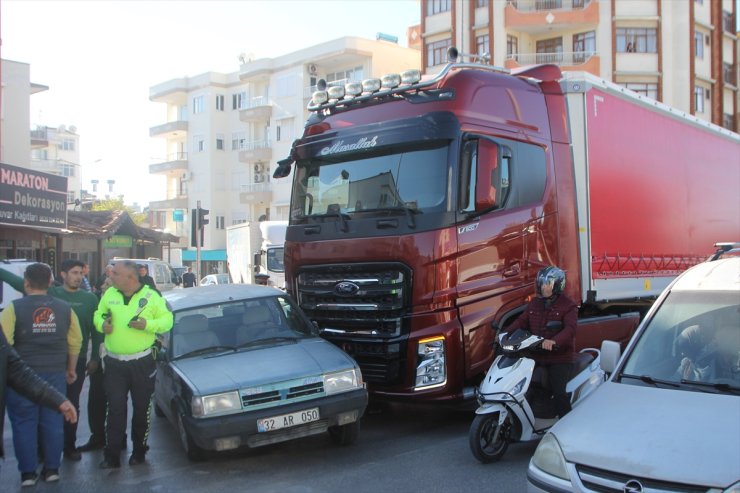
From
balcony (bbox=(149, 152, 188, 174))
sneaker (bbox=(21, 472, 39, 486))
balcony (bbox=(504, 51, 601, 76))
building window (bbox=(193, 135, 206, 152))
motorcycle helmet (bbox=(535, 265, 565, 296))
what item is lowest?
sneaker (bbox=(21, 472, 39, 486))

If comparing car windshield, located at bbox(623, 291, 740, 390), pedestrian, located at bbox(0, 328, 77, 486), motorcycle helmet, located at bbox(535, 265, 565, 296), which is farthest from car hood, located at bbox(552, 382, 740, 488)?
pedestrian, located at bbox(0, 328, 77, 486)

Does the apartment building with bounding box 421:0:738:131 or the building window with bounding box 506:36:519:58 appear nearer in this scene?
the apartment building with bounding box 421:0:738:131

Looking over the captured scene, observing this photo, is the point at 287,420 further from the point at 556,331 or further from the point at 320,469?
the point at 556,331

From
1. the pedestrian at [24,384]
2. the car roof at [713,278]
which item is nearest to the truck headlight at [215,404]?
the pedestrian at [24,384]

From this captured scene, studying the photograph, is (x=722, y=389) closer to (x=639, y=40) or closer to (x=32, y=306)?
(x=32, y=306)

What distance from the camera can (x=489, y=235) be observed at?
719 cm

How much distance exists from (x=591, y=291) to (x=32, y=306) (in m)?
5.89

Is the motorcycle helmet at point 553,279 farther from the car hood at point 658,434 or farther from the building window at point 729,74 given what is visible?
the building window at point 729,74

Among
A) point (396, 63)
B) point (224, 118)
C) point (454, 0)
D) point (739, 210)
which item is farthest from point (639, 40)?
point (224, 118)

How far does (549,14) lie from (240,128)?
92.3 ft

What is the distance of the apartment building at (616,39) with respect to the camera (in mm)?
37594

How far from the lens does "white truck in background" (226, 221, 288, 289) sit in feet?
64.9

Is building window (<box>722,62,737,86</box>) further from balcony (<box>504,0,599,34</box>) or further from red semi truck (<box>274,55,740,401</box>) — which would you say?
red semi truck (<box>274,55,740,401</box>)

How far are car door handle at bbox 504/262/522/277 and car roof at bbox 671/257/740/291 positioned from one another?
8.14 ft
